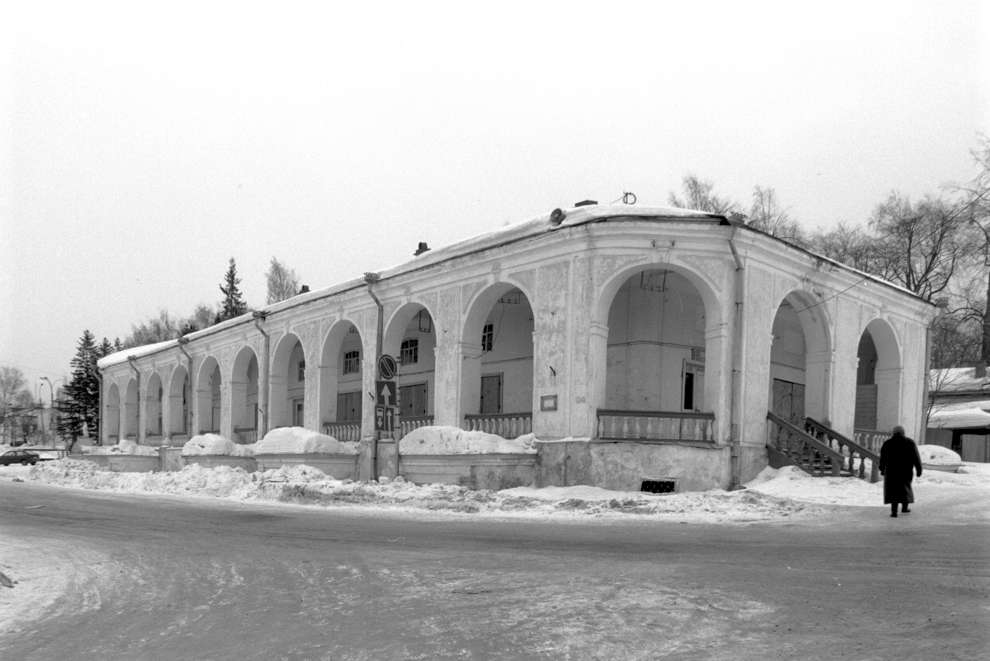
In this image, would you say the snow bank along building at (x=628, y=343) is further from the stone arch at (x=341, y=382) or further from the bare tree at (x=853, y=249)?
the bare tree at (x=853, y=249)

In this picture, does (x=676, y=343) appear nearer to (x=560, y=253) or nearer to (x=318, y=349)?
(x=560, y=253)

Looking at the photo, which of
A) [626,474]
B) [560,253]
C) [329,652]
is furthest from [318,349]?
[329,652]

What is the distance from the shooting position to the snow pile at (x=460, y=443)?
18.8 meters

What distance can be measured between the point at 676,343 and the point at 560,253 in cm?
441

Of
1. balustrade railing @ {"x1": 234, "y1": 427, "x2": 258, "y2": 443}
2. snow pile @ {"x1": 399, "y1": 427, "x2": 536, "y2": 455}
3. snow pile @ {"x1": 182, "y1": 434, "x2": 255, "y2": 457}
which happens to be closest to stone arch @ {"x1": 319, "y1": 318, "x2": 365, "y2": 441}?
snow pile @ {"x1": 182, "y1": 434, "x2": 255, "y2": 457}

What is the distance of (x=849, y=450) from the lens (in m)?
19.6

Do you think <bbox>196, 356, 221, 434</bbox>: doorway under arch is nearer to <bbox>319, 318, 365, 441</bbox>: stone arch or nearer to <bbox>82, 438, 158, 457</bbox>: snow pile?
<bbox>82, 438, 158, 457</bbox>: snow pile

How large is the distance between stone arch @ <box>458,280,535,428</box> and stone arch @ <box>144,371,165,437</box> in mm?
26432

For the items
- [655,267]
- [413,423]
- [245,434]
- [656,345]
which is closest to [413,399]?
[413,423]

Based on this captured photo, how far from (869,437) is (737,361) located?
6.69 metres

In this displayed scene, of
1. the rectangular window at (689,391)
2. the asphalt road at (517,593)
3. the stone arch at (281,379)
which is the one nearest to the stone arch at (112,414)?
the stone arch at (281,379)

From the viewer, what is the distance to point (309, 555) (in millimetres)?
9570

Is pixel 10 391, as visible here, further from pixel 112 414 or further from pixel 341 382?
pixel 341 382

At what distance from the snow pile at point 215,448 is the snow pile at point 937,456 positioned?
20060mm
